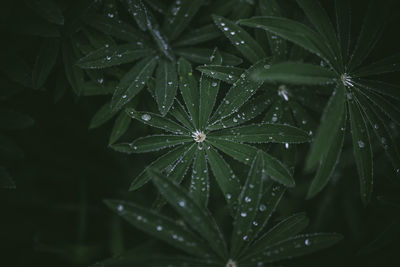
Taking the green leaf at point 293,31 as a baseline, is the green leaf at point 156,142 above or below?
below

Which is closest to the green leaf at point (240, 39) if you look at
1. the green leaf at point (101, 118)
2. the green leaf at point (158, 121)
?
the green leaf at point (158, 121)

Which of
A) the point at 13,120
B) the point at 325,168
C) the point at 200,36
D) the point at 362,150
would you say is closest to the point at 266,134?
the point at 325,168

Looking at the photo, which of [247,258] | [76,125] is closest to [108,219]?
[76,125]

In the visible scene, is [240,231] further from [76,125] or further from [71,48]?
[76,125]

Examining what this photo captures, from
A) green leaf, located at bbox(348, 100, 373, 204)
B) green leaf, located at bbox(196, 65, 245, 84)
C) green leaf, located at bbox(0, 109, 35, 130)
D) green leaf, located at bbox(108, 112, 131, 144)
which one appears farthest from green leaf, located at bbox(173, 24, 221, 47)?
green leaf, located at bbox(0, 109, 35, 130)

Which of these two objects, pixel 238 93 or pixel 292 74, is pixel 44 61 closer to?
pixel 238 93

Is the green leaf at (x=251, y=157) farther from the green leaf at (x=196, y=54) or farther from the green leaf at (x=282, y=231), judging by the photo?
the green leaf at (x=196, y=54)
